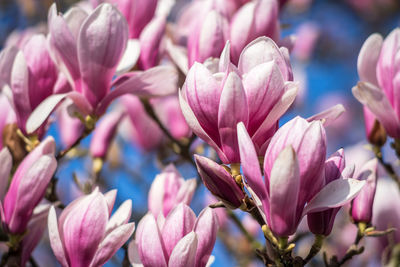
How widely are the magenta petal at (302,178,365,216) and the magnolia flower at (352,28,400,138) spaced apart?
0.31m

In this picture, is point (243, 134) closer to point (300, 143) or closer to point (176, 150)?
point (300, 143)

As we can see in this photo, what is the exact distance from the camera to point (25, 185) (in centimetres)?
100

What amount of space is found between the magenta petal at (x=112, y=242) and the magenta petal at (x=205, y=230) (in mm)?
114

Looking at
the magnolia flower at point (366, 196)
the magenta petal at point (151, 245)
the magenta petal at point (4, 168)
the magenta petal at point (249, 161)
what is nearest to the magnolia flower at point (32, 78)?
the magenta petal at point (4, 168)

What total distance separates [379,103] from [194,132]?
0.39 m

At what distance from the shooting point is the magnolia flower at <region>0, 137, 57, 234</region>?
99cm

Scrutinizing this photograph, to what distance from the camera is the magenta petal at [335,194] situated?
0.76m

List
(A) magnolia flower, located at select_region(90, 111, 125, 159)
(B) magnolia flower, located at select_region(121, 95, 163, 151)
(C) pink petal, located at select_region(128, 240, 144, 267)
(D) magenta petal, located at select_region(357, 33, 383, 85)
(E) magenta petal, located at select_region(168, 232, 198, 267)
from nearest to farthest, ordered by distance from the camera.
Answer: (E) magenta petal, located at select_region(168, 232, 198, 267) → (C) pink petal, located at select_region(128, 240, 144, 267) → (D) magenta petal, located at select_region(357, 33, 383, 85) → (A) magnolia flower, located at select_region(90, 111, 125, 159) → (B) magnolia flower, located at select_region(121, 95, 163, 151)

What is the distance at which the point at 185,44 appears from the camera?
1.44 metres

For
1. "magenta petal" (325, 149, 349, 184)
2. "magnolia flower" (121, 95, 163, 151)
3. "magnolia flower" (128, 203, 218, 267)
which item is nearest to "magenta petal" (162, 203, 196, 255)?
"magnolia flower" (128, 203, 218, 267)

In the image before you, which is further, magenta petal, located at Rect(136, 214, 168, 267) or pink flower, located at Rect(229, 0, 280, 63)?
pink flower, located at Rect(229, 0, 280, 63)

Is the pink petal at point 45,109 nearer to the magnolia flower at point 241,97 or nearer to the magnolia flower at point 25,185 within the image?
the magnolia flower at point 25,185

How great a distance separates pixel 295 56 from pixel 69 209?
3253mm

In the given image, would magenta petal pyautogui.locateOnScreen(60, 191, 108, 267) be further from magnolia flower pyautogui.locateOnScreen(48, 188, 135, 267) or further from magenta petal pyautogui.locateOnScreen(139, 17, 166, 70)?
magenta petal pyautogui.locateOnScreen(139, 17, 166, 70)
